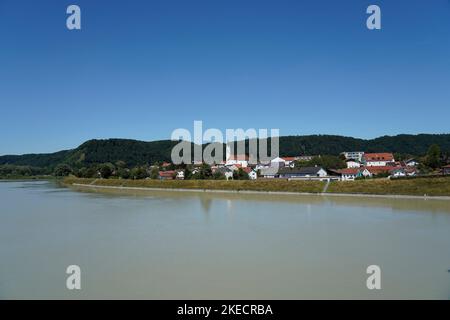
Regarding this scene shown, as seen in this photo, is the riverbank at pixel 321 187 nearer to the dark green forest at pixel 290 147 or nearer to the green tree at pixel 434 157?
the green tree at pixel 434 157

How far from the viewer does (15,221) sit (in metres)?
11.0

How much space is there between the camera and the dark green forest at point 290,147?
65.6 metres

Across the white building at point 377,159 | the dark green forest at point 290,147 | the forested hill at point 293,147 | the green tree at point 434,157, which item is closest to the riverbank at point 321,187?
the green tree at point 434,157

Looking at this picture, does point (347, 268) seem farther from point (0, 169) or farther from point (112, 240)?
point (0, 169)

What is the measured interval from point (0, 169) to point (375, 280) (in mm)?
62475

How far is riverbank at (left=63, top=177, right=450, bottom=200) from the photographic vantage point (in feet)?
53.4

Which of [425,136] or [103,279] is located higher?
[425,136]

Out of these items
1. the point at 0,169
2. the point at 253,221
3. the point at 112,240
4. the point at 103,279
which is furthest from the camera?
the point at 0,169

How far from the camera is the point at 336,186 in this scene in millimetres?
19547

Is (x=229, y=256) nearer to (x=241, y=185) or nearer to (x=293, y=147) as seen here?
(x=241, y=185)

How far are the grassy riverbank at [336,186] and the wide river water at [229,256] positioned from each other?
233 inches

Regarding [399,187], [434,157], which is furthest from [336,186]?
[434,157]

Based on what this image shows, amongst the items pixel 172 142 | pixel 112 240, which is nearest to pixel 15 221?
pixel 112 240

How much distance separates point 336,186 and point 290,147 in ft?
Result: 164
